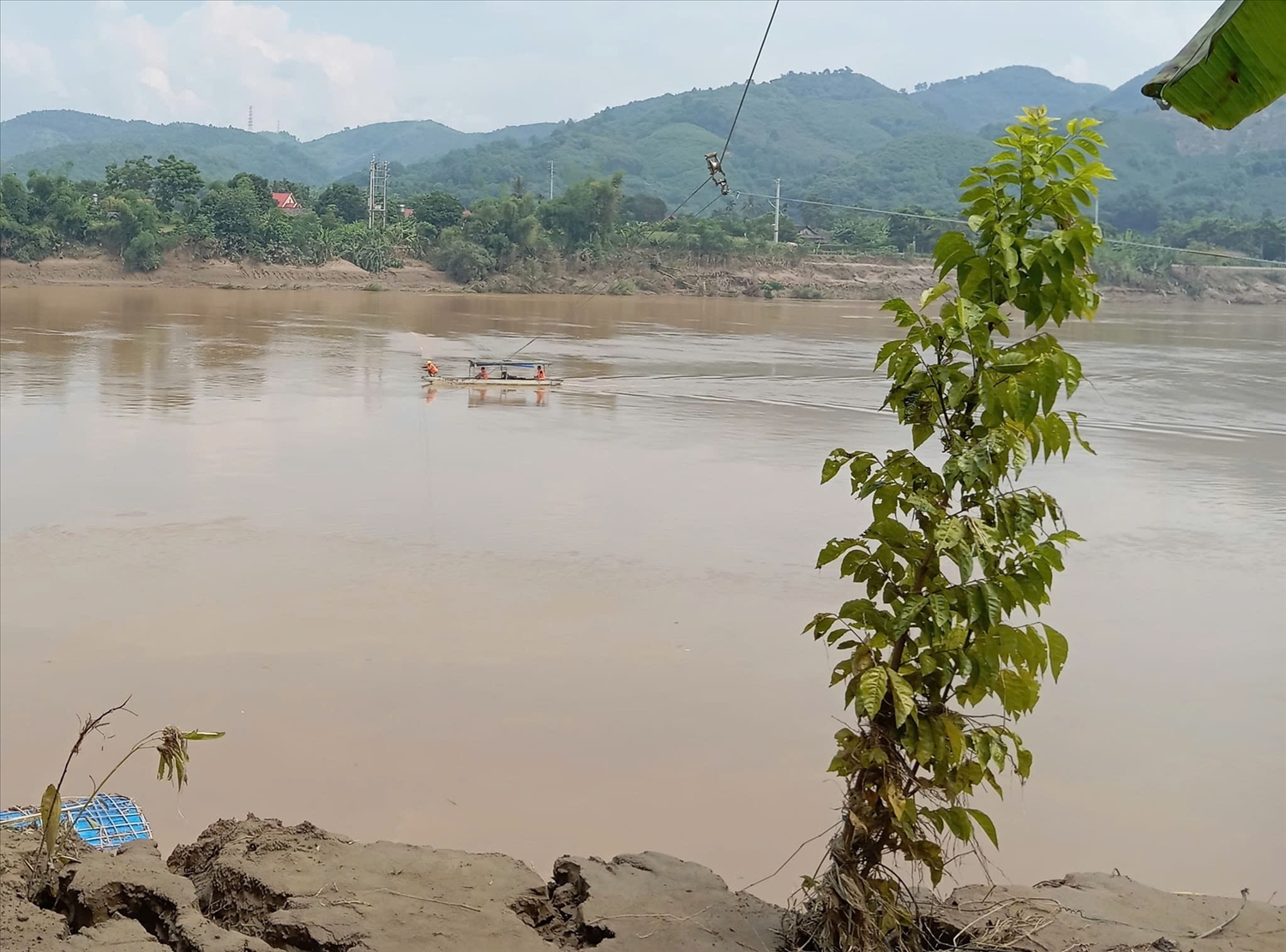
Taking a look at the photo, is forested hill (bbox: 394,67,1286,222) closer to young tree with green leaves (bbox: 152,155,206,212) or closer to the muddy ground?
young tree with green leaves (bbox: 152,155,206,212)

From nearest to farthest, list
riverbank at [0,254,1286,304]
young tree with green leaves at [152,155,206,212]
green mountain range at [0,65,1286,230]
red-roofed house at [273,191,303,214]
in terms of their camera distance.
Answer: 1. riverbank at [0,254,1286,304]
2. young tree with green leaves at [152,155,206,212]
3. red-roofed house at [273,191,303,214]
4. green mountain range at [0,65,1286,230]

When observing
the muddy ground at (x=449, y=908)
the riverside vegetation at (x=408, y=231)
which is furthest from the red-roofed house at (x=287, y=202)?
the muddy ground at (x=449, y=908)

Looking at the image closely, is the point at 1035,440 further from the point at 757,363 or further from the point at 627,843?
the point at 757,363

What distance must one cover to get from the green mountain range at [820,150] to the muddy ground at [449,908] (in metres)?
46.5

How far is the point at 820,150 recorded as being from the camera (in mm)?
118812

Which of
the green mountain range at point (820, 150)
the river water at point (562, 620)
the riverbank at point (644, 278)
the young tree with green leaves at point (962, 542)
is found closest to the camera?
the young tree with green leaves at point (962, 542)

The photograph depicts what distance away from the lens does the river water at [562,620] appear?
503 centimetres

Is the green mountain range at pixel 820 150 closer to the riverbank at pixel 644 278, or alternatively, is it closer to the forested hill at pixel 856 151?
the forested hill at pixel 856 151

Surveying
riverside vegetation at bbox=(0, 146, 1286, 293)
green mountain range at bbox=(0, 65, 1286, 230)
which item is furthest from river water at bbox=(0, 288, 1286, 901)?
green mountain range at bbox=(0, 65, 1286, 230)

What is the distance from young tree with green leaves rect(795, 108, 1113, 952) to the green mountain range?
46546 millimetres

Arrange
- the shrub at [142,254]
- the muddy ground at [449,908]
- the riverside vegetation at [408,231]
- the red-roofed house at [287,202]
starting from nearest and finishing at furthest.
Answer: the muddy ground at [449,908] < the shrub at [142,254] < the riverside vegetation at [408,231] < the red-roofed house at [287,202]

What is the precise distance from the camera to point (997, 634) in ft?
8.73

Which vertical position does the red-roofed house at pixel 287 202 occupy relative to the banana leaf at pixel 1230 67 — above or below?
above

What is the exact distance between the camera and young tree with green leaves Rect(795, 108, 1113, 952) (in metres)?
2.64
